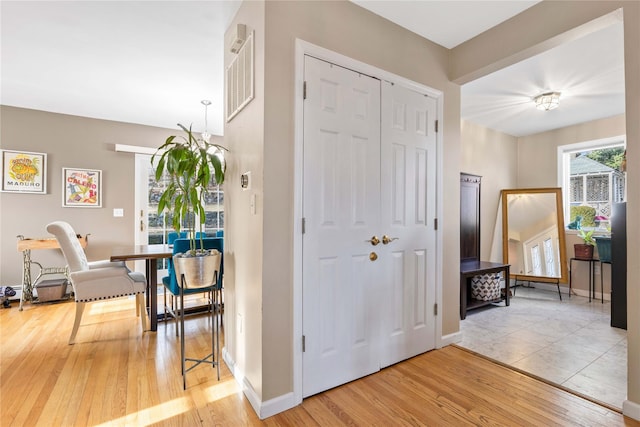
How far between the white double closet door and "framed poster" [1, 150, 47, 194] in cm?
430

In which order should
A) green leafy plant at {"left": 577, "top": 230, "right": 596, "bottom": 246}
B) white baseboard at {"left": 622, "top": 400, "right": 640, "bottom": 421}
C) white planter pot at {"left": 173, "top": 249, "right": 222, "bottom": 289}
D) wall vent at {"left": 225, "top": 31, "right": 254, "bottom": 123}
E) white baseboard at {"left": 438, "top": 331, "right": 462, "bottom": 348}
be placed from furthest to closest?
green leafy plant at {"left": 577, "top": 230, "right": 596, "bottom": 246}
white baseboard at {"left": 438, "top": 331, "right": 462, "bottom": 348}
white planter pot at {"left": 173, "top": 249, "right": 222, "bottom": 289}
wall vent at {"left": 225, "top": 31, "right": 254, "bottom": 123}
white baseboard at {"left": 622, "top": 400, "right": 640, "bottom": 421}

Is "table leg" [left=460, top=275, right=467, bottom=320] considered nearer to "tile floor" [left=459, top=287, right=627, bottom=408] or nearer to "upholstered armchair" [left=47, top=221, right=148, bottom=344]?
"tile floor" [left=459, top=287, right=627, bottom=408]

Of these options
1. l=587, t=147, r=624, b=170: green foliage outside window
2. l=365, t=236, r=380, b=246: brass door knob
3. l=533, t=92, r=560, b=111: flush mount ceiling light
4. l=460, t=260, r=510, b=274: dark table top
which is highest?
l=533, t=92, r=560, b=111: flush mount ceiling light

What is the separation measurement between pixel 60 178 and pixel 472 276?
554 centimetres

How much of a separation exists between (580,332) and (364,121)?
3009 mm

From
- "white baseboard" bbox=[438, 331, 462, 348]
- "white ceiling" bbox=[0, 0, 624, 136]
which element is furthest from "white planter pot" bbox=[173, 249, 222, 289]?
"white baseboard" bbox=[438, 331, 462, 348]

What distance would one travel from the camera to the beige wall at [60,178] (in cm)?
398

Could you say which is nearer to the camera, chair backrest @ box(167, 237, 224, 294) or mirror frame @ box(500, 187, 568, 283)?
chair backrest @ box(167, 237, 224, 294)

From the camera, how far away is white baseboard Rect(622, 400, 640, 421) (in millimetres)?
1675

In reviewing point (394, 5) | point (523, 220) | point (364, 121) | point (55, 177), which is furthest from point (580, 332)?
point (55, 177)

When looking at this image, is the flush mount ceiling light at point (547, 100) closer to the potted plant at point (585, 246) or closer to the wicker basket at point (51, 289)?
the potted plant at point (585, 246)

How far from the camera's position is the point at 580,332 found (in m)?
2.97

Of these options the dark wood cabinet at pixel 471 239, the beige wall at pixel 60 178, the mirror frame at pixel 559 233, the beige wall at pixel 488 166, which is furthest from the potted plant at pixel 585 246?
the beige wall at pixel 60 178

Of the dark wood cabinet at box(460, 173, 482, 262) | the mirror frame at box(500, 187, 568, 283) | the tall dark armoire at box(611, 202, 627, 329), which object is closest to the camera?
the tall dark armoire at box(611, 202, 627, 329)
